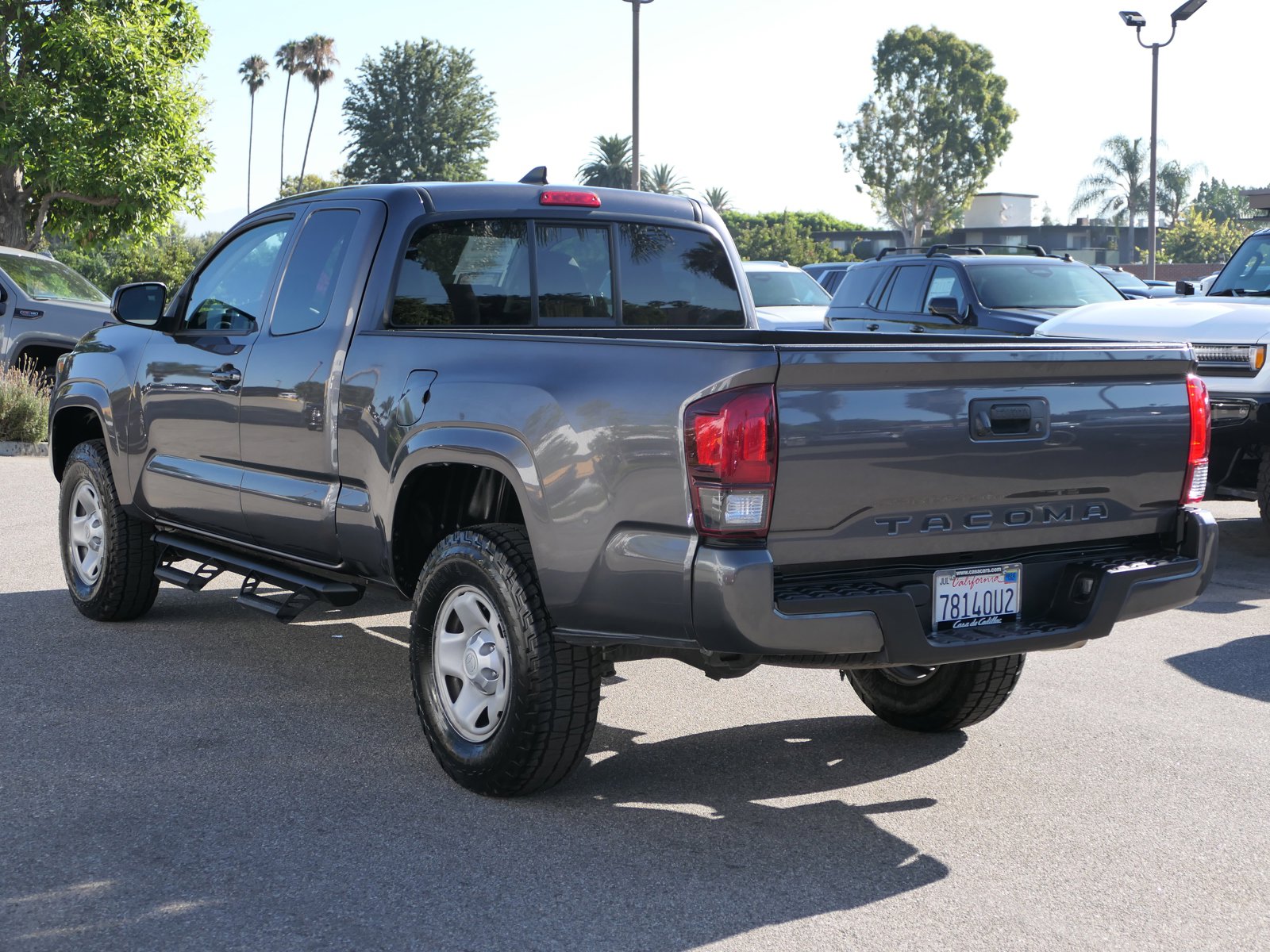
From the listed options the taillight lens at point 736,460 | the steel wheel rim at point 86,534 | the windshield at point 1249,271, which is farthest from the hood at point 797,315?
the taillight lens at point 736,460

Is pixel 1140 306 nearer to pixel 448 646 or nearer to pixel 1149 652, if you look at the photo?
pixel 1149 652

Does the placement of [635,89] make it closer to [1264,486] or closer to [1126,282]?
[1126,282]

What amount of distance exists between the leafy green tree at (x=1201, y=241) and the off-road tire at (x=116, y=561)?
81.2 metres

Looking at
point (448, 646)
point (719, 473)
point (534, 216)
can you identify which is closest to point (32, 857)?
point (448, 646)

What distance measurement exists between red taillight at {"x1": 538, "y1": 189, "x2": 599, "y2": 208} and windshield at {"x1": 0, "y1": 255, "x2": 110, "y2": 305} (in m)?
11.9

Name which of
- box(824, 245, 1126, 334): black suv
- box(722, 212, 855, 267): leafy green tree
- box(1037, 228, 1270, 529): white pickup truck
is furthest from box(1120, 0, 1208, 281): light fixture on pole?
box(722, 212, 855, 267): leafy green tree

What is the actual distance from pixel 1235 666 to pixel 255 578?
14.5 ft

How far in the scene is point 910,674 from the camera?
5.21 m

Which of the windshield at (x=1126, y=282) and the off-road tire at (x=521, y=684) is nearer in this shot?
the off-road tire at (x=521, y=684)

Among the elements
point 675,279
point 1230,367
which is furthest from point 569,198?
point 1230,367

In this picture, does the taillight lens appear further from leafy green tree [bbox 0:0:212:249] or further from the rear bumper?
leafy green tree [bbox 0:0:212:249]

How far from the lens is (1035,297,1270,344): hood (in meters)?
9.36

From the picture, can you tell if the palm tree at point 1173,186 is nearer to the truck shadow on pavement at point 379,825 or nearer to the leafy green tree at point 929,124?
the leafy green tree at point 929,124

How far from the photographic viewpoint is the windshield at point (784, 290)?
61.2ft
